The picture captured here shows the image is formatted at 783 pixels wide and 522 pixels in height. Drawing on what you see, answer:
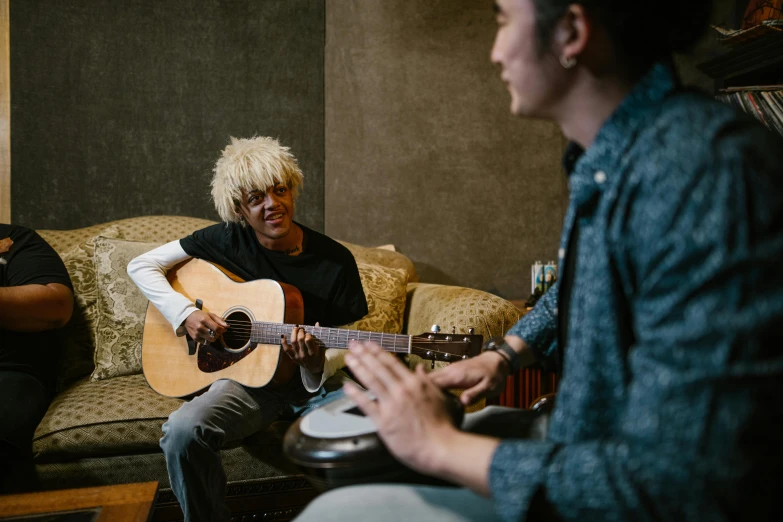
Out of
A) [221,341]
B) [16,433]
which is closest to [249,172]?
[221,341]

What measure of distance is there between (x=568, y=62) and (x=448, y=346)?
112cm

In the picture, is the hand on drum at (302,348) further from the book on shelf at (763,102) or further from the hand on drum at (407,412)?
the book on shelf at (763,102)

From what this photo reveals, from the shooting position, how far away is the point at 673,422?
537 mm

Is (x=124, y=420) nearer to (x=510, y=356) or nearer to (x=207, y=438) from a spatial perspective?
(x=207, y=438)

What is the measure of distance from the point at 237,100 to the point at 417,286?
1.57 m

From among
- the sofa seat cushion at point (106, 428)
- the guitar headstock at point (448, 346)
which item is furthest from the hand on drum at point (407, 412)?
the sofa seat cushion at point (106, 428)

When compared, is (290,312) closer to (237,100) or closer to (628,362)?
(628,362)

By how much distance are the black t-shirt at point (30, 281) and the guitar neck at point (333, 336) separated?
2.81ft

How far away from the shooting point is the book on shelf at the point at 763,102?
195 centimetres

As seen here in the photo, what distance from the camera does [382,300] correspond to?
2449 millimetres

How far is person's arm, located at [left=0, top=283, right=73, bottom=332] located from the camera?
2.02 metres

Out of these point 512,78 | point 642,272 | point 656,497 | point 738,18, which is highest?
point 738,18

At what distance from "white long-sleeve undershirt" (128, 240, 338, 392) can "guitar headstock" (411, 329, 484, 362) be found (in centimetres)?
39

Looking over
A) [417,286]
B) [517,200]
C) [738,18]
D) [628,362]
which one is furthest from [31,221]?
[738,18]
